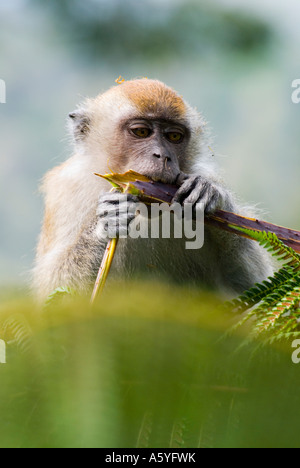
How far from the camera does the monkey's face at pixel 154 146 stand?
5.39 metres

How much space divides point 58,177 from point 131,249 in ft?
4.72

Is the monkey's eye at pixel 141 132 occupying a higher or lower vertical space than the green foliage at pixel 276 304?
higher

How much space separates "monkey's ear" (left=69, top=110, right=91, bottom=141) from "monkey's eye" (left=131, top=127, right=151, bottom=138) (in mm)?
831

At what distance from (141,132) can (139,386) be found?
5269 mm

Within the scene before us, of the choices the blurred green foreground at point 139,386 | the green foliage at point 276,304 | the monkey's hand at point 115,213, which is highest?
the monkey's hand at point 115,213

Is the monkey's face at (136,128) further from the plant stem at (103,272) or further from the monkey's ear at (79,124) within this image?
the plant stem at (103,272)

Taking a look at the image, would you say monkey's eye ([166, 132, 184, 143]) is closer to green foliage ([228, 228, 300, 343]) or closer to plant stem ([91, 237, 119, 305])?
plant stem ([91, 237, 119, 305])

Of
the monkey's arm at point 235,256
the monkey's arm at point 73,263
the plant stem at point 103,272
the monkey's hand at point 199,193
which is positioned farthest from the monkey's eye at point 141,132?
the plant stem at point 103,272

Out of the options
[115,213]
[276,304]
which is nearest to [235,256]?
[115,213]

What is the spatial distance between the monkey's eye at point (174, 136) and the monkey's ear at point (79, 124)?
1.15 metres

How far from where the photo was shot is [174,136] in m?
6.36

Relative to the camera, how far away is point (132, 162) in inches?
227

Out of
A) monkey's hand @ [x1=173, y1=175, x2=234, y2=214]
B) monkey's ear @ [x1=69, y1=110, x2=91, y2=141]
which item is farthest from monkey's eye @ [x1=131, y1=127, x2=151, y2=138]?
monkey's hand @ [x1=173, y1=175, x2=234, y2=214]

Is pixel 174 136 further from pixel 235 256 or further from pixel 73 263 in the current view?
pixel 73 263
